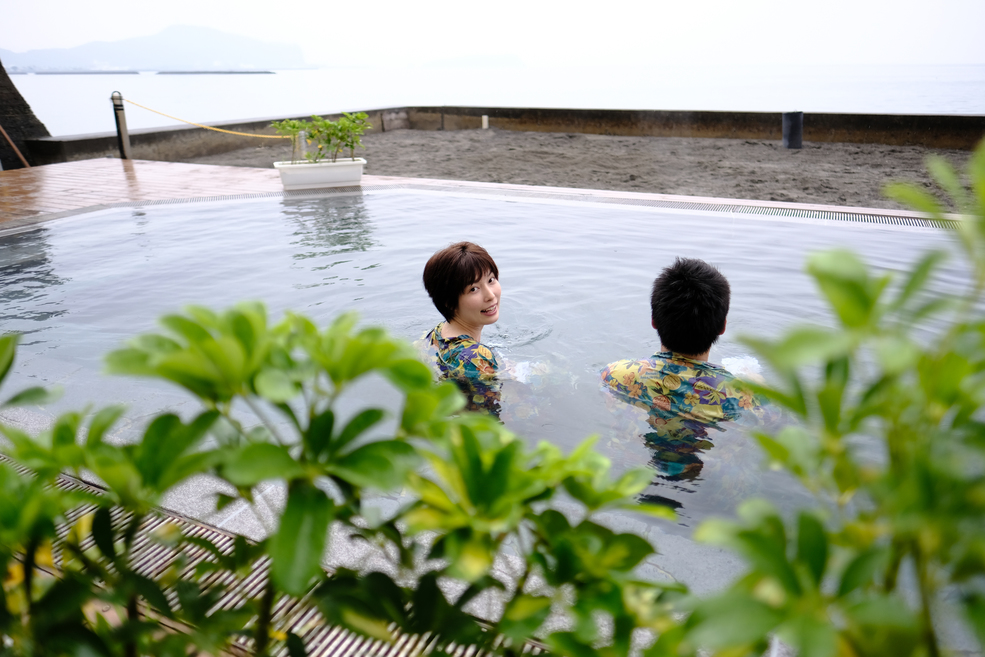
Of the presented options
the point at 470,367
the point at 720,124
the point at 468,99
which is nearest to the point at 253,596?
the point at 470,367

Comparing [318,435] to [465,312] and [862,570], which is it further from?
[465,312]

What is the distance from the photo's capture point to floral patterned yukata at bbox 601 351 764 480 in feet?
10.7

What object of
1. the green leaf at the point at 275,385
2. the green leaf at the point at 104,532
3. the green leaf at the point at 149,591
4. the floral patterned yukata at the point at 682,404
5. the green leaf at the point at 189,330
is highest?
the green leaf at the point at 189,330

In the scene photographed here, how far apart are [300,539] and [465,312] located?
10.1 ft

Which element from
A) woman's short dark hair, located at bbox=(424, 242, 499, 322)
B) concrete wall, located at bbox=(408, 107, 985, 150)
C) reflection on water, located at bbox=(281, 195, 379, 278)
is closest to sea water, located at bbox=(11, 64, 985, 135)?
concrete wall, located at bbox=(408, 107, 985, 150)

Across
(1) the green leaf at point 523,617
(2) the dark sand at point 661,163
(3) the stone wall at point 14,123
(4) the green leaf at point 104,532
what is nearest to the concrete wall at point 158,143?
(2) the dark sand at point 661,163

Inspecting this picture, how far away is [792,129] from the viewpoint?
12836 mm

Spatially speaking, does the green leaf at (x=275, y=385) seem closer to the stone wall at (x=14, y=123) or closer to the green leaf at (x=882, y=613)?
the green leaf at (x=882, y=613)

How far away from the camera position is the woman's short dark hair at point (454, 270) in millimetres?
3643

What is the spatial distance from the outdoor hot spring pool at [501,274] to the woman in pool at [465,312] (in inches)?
12.4

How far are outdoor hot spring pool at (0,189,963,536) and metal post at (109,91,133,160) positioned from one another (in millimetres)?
4350

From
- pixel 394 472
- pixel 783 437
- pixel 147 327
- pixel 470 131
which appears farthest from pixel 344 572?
pixel 470 131

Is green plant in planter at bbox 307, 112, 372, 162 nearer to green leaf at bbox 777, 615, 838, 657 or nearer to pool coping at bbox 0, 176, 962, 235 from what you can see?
pool coping at bbox 0, 176, 962, 235

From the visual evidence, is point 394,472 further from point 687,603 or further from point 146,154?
point 146,154
